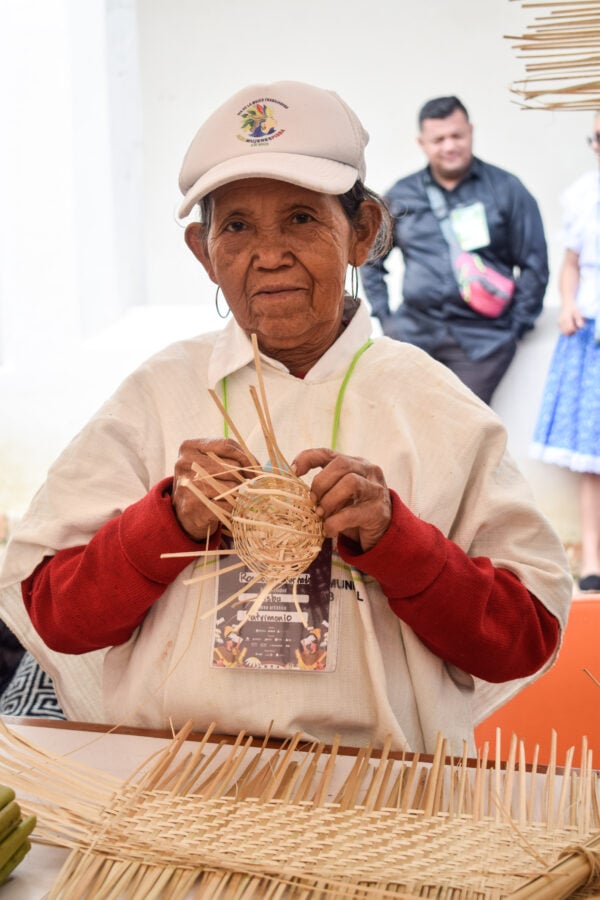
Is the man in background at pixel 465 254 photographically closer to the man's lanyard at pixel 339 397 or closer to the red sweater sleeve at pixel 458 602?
the man's lanyard at pixel 339 397

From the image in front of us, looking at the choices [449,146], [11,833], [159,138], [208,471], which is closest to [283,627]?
[208,471]

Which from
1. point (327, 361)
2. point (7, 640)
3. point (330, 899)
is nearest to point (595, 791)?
point (330, 899)

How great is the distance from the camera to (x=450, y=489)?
1.51 m

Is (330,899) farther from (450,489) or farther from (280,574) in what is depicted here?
(450,489)

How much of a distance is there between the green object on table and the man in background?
13.6ft

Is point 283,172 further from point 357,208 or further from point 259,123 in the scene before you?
point 357,208

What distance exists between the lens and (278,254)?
146 centimetres

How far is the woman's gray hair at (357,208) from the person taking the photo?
61.6 inches

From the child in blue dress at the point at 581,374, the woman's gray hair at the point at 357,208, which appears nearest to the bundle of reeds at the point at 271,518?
the woman's gray hair at the point at 357,208

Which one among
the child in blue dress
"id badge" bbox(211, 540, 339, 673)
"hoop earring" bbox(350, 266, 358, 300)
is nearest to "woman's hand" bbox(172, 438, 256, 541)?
"id badge" bbox(211, 540, 339, 673)

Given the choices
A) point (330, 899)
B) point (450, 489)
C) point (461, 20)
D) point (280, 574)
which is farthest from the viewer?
point (461, 20)

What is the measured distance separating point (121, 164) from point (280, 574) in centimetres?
480

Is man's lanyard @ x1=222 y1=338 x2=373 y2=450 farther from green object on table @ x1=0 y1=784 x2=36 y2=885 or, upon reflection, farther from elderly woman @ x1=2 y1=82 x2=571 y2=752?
green object on table @ x1=0 y1=784 x2=36 y2=885

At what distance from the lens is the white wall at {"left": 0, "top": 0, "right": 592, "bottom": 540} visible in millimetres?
5234
